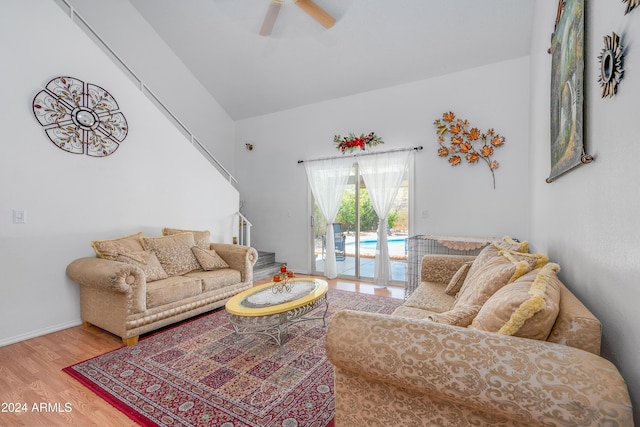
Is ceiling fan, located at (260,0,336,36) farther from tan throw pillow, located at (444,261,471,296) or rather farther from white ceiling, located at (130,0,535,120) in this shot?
tan throw pillow, located at (444,261,471,296)

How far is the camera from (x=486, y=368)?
2.92 feet

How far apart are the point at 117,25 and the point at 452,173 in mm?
5535

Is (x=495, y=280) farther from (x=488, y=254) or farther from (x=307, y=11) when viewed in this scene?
(x=307, y=11)

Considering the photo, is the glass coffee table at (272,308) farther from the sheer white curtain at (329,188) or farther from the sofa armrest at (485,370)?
the sheer white curtain at (329,188)

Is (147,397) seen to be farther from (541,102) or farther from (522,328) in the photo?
(541,102)

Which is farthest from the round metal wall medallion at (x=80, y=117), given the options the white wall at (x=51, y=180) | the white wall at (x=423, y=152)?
the white wall at (x=423, y=152)

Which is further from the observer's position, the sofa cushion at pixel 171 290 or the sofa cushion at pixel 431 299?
the sofa cushion at pixel 171 290

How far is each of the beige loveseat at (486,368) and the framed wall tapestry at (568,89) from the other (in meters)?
0.72

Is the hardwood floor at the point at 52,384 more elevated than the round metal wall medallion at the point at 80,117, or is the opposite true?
the round metal wall medallion at the point at 80,117

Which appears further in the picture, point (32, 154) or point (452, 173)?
point (452, 173)

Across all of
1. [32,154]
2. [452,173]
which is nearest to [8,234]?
[32,154]

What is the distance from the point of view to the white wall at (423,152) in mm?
3850

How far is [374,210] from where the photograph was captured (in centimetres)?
486

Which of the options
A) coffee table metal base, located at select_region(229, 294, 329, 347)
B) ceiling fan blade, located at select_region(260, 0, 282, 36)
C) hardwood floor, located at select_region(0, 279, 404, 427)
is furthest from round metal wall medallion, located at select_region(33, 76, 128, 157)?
coffee table metal base, located at select_region(229, 294, 329, 347)
